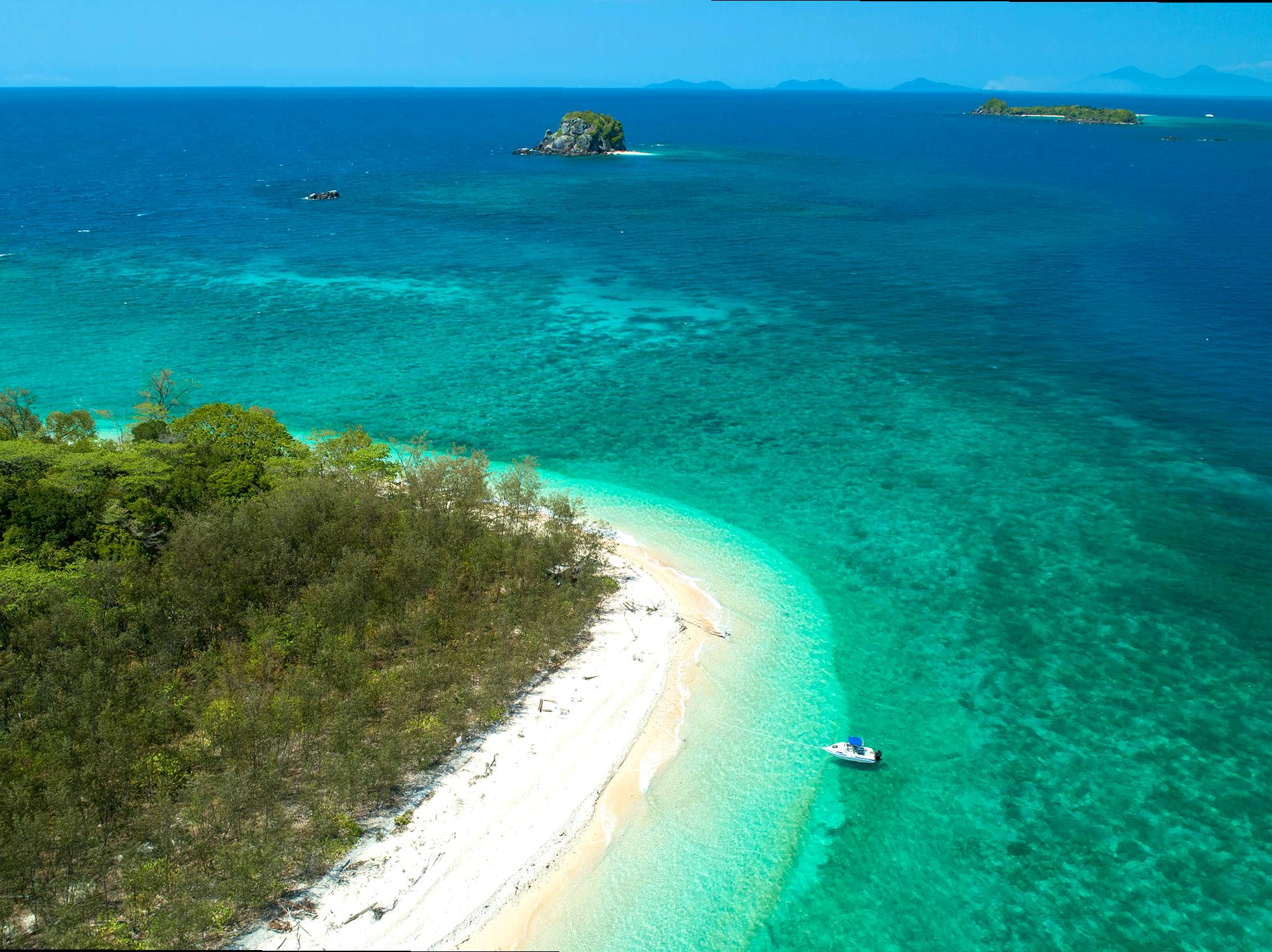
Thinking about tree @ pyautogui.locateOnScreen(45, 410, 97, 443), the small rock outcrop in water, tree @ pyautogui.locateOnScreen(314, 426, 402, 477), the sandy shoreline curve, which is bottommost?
the sandy shoreline curve

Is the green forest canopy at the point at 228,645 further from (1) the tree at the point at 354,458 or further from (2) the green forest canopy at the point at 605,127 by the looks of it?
(2) the green forest canopy at the point at 605,127

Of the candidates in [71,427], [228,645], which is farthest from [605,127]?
[228,645]

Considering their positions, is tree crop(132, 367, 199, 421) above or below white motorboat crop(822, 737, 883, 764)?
above

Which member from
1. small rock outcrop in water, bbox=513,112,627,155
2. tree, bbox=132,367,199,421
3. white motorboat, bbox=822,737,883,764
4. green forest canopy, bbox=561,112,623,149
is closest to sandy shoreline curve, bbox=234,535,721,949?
white motorboat, bbox=822,737,883,764

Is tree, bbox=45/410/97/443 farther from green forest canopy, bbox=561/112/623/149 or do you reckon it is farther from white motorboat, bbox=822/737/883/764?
green forest canopy, bbox=561/112/623/149

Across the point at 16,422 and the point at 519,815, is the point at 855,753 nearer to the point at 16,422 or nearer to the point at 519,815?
the point at 519,815

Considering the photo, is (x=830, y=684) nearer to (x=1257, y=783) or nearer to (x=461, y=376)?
(x=1257, y=783)

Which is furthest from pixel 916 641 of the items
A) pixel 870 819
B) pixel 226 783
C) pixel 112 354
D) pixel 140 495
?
pixel 112 354
